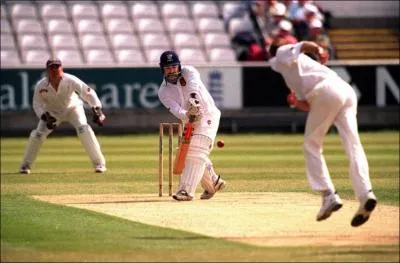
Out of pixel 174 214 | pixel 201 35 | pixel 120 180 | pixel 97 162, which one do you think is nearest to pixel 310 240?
pixel 174 214

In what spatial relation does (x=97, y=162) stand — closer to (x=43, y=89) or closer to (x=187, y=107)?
(x=43, y=89)

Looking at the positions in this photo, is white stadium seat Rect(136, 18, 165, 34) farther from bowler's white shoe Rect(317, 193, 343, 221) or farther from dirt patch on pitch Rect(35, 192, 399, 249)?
bowler's white shoe Rect(317, 193, 343, 221)

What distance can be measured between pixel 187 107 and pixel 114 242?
138 inches

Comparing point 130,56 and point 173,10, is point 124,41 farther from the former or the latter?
point 173,10

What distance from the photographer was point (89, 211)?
12.5 meters

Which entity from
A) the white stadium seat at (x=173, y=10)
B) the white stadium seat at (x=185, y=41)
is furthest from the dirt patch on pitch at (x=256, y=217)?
the white stadium seat at (x=173, y=10)

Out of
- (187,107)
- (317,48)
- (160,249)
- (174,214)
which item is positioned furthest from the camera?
(187,107)

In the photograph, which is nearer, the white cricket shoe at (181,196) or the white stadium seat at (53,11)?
the white cricket shoe at (181,196)

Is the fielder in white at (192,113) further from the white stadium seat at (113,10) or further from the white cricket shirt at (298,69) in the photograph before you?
the white stadium seat at (113,10)

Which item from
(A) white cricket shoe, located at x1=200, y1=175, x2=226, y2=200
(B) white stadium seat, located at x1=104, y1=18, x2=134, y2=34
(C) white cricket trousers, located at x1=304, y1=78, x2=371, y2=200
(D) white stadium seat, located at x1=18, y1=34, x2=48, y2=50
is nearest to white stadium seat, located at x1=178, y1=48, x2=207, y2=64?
A: (B) white stadium seat, located at x1=104, y1=18, x2=134, y2=34

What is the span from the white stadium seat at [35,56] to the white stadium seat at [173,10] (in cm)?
327

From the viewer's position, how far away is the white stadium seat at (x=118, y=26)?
30.3 meters

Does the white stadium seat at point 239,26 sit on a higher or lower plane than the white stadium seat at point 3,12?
lower

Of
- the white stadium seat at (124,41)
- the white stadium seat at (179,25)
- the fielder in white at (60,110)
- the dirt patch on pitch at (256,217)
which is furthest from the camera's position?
the white stadium seat at (179,25)
